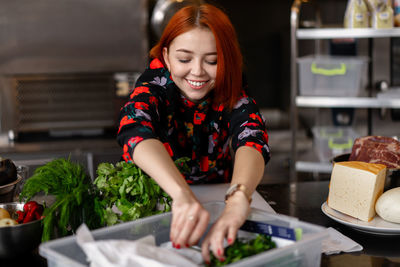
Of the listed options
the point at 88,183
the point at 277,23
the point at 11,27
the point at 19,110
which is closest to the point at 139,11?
the point at 11,27

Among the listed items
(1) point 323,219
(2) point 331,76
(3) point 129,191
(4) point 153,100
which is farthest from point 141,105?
(2) point 331,76

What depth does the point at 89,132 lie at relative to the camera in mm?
2924

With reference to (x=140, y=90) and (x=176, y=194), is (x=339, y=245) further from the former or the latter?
(x=140, y=90)

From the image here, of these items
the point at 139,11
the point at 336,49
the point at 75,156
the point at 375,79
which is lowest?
the point at 75,156

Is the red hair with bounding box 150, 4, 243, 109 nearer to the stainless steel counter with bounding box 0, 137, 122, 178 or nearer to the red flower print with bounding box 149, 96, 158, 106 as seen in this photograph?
the red flower print with bounding box 149, 96, 158, 106

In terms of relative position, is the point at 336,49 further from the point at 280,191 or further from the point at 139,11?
the point at 280,191

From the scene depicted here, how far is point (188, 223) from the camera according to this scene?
819 mm

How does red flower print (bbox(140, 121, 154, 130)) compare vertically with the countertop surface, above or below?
above

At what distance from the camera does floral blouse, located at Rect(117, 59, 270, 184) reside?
1235 millimetres

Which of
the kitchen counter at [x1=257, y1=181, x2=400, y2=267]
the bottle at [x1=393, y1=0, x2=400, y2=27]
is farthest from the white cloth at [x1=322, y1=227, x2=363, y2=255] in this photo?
the bottle at [x1=393, y1=0, x2=400, y2=27]

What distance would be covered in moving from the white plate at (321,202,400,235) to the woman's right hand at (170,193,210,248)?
435 mm

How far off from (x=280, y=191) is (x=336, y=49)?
2121mm

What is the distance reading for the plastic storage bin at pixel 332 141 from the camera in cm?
287

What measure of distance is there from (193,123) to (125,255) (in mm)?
798
